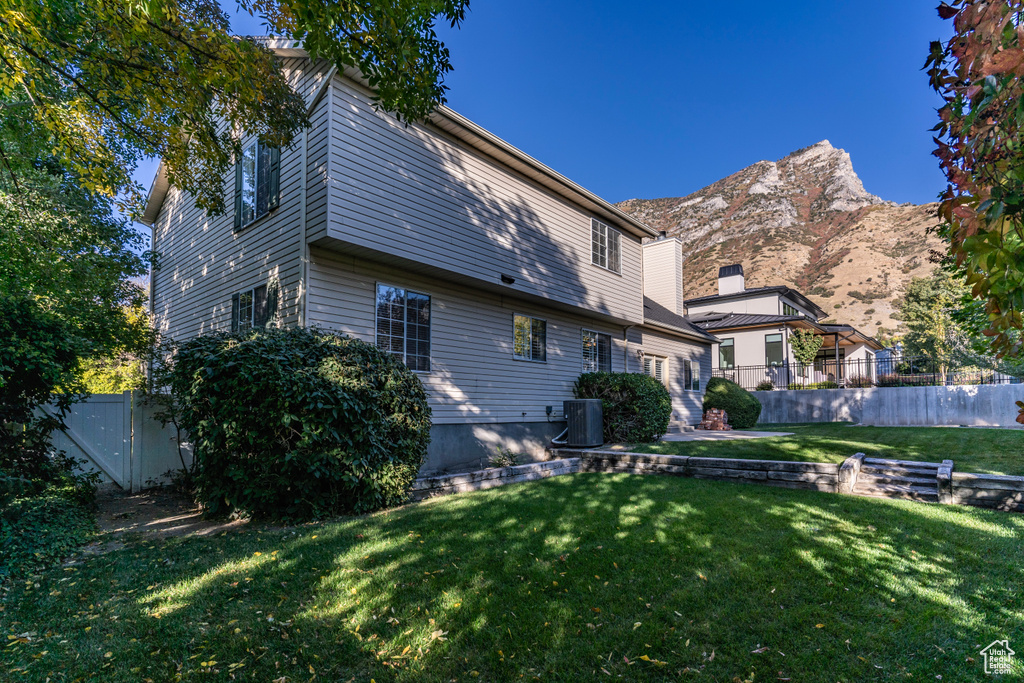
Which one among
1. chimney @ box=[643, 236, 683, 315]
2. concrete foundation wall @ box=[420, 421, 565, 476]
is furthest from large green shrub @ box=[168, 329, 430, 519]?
chimney @ box=[643, 236, 683, 315]

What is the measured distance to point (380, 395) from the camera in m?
6.20

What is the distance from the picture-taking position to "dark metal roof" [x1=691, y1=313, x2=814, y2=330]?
24109mm

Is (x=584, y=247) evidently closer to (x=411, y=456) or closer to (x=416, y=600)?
(x=411, y=456)

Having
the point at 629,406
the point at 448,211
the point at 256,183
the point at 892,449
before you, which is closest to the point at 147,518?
the point at 256,183

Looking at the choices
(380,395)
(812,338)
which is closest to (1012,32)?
(380,395)

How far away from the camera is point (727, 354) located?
25906 mm

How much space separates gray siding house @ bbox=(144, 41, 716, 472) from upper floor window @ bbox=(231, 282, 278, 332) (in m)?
0.04

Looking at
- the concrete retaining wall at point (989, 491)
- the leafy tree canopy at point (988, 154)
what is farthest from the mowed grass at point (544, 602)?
the leafy tree canopy at point (988, 154)

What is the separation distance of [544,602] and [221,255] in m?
9.72

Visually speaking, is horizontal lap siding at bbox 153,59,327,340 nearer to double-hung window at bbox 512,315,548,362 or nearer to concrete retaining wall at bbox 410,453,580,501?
concrete retaining wall at bbox 410,453,580,501

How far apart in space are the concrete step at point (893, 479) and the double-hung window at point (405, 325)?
7.13 metres

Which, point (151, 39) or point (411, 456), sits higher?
point (151, 39)

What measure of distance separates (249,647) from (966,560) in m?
5.52

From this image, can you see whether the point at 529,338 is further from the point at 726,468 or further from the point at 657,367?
the point at 657,367
